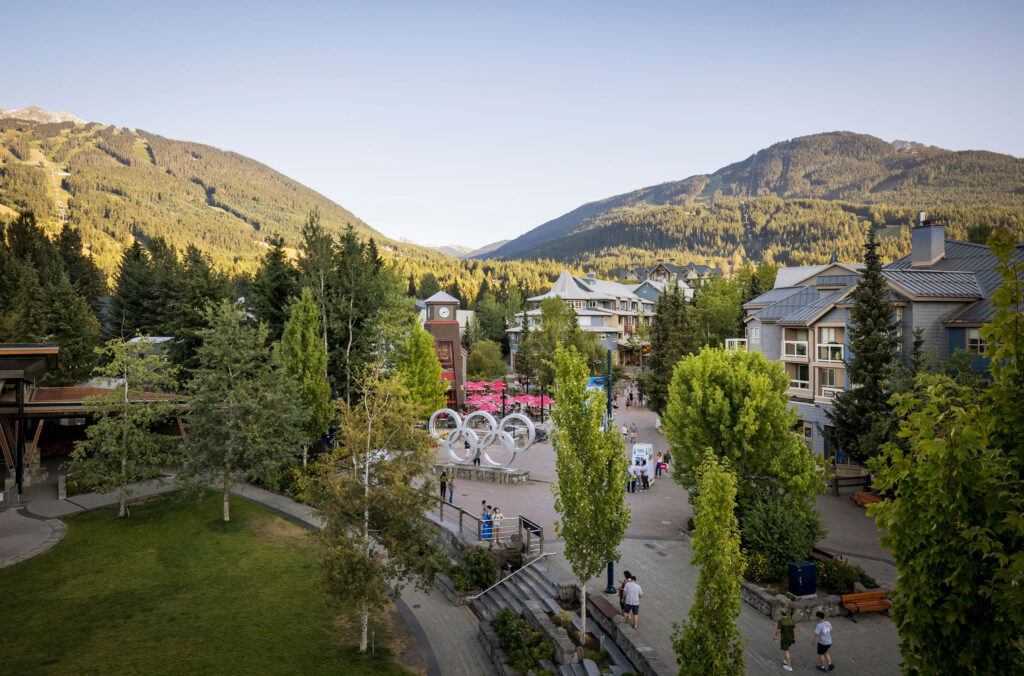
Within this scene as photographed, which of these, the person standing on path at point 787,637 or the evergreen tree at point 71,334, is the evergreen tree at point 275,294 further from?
the person standing on path at point 787,637

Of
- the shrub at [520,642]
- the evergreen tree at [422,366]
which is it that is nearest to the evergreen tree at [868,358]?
the shrub at [520,642]

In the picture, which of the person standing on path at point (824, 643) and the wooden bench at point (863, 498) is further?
the wooden bench at point (863, 498)

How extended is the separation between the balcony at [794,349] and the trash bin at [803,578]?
1967cm

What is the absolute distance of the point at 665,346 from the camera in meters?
42.3

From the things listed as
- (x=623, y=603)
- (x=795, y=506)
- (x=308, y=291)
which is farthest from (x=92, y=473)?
(x=795, y=506)

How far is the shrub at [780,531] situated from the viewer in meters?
18.6

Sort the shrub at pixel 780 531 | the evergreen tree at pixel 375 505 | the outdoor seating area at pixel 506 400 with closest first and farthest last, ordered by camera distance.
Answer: the evergreen tree at pixel 375 505, the shrub at pixel 780 531, the outdoor seating area at pixel 506 400

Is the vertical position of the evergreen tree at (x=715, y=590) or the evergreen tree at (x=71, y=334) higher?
the evergreen tree at (x=71, y=334)

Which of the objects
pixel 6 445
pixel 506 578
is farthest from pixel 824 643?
pixel 6 445

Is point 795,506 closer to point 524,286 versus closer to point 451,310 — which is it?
point 451,310

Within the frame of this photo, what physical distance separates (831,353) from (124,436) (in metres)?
36.8

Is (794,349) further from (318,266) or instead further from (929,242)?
(318,266)

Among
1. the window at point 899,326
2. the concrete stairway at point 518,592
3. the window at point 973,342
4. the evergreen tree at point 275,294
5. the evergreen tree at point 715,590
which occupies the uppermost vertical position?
the evergreen tree at point 275,294

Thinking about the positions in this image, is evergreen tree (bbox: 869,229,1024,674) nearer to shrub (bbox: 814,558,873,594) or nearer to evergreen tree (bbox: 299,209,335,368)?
shrub (bbox: 814,558,873,594)
